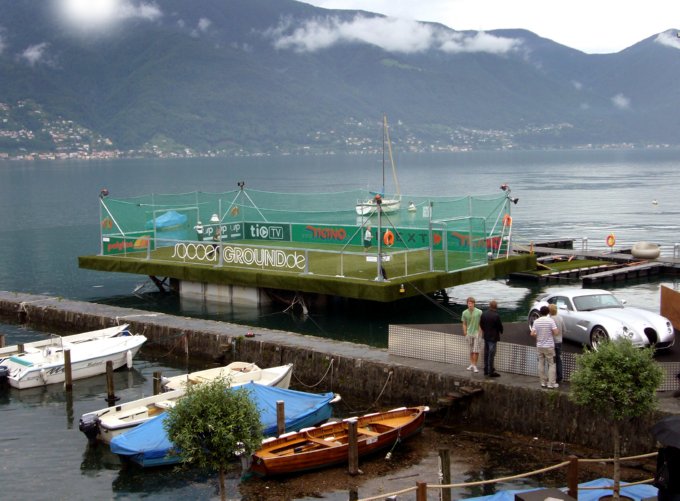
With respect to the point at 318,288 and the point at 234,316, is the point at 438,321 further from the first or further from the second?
the point at 234,316

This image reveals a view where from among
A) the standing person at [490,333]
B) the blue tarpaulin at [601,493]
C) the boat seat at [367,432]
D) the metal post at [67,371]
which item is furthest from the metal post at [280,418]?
the metal post at [67,371]

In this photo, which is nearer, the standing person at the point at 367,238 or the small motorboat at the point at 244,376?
the small motorboat at the point at 244,376

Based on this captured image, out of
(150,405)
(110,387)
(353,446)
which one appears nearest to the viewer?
(353,446)

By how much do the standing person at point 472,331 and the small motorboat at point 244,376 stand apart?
5.23 meters

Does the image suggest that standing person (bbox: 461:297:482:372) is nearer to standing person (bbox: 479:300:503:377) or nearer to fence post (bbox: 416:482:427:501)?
standing person (bbox: 479:300:503:377)

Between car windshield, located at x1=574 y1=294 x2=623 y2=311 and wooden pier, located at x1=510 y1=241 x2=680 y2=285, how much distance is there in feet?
74.7

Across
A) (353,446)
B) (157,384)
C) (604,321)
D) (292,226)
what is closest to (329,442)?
(353,446)

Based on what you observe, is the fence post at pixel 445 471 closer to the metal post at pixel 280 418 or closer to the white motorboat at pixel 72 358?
the metal post at pixel 280 418

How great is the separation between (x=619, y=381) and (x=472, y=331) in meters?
6.66

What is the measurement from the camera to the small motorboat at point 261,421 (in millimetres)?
19078

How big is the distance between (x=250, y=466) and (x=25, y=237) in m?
64.4

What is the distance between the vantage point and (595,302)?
22.6 meters

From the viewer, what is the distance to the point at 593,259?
5203 centimetres

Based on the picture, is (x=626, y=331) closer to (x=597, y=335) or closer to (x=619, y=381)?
(x=597, y=335)
